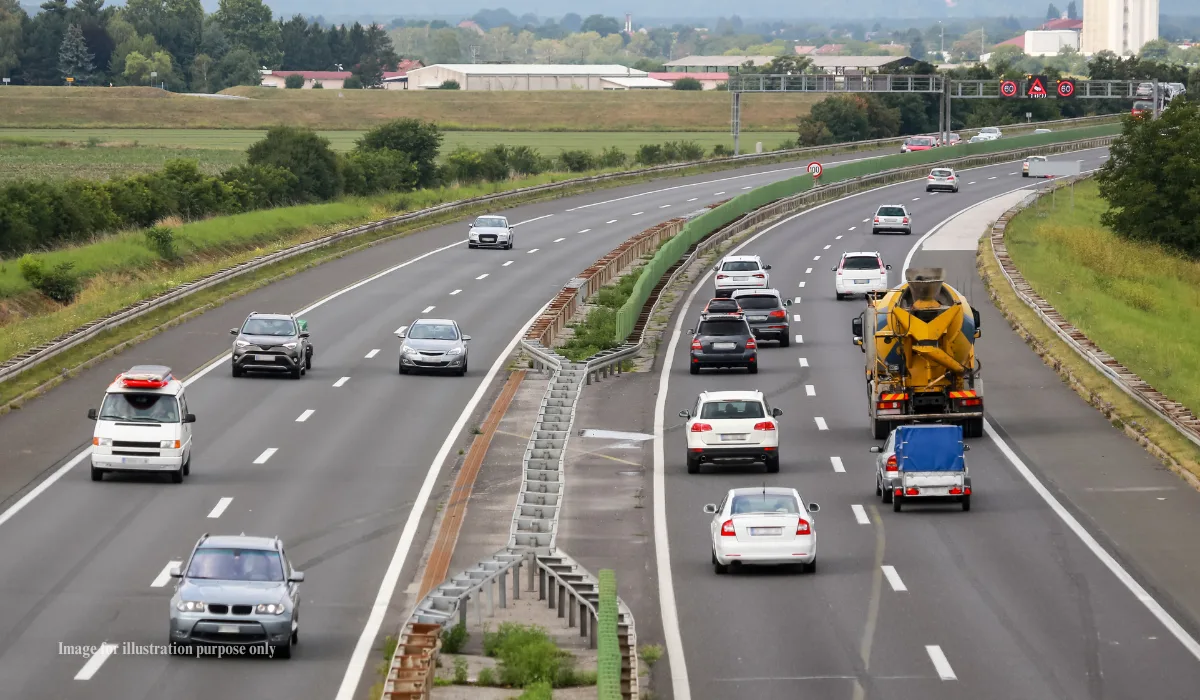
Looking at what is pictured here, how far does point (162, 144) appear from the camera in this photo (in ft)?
463

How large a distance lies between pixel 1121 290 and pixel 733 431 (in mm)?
39485

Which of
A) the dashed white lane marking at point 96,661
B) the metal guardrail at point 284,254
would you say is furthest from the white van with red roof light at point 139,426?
the dashed white lane marking at point 96,661

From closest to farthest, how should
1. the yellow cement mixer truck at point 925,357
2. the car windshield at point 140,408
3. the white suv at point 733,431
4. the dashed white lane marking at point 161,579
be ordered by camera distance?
the dashed white lane marking at point 161,579
the car windshield at point 140,408
the white suv at point 733,431
the yellow cement mixer truck at point 925,357

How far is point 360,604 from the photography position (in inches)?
988

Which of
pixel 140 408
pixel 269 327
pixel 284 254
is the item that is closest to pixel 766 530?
pixel 140 408

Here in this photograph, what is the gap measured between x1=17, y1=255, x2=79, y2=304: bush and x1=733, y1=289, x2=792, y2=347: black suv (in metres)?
23.0

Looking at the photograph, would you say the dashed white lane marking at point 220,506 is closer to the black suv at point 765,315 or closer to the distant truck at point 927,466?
the distant truck at point 927,466

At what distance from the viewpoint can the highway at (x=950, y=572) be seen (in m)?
21.3

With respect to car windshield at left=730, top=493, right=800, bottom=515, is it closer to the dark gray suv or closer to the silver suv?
the silver suv

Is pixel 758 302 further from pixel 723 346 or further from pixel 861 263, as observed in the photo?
pixel 861 263

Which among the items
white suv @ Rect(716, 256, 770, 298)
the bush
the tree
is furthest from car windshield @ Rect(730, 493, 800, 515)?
the tree

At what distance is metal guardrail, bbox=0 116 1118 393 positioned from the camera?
44.9 m

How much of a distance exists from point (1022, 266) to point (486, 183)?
44.5m

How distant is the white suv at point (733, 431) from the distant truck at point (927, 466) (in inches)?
140
